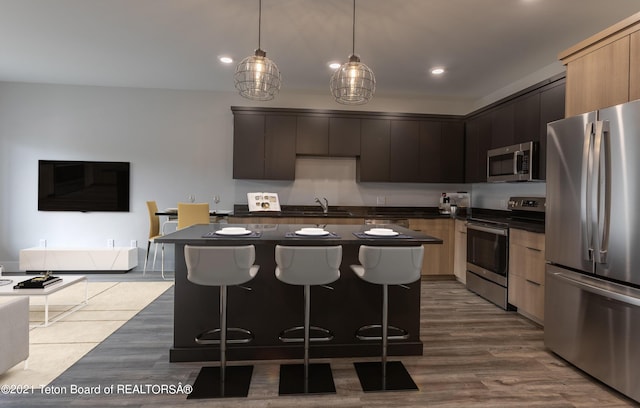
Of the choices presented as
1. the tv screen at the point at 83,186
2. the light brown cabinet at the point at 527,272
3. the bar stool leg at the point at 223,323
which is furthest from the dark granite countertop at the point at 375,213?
the bar stool leg at the point at 223,323

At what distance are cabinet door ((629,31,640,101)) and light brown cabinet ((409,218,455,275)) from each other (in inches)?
113

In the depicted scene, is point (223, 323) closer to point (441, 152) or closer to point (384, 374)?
point (384, 374)

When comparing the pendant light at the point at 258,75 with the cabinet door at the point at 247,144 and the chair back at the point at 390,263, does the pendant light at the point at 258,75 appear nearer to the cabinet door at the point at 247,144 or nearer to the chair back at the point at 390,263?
the chair back at the point at 390,263

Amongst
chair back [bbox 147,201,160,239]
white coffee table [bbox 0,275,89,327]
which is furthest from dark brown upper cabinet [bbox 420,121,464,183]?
white coffee table [bbox 0,275,89,327]

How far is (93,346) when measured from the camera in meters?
2.61

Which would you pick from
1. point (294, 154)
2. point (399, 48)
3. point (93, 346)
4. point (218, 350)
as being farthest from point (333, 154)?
point (93, 346)

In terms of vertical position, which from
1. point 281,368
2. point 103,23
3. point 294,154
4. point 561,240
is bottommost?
point 281,368

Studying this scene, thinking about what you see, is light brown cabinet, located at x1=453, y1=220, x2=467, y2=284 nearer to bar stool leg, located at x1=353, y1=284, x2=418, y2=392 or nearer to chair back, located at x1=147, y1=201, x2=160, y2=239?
bar stool leg, located at x1=353, y1=284, x2=418, y2=392

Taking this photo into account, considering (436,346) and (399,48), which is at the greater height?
(399,48)

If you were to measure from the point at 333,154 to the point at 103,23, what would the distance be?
308 cm

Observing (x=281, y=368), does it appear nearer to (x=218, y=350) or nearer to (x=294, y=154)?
(x=218, y=350)

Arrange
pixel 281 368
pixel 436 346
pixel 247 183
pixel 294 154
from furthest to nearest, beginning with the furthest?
pixel 247 183
pixel 294 154
pixel 436 346
pixel 281 368

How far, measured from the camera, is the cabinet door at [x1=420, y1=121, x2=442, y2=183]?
201 inches

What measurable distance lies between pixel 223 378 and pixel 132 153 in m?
4.25
